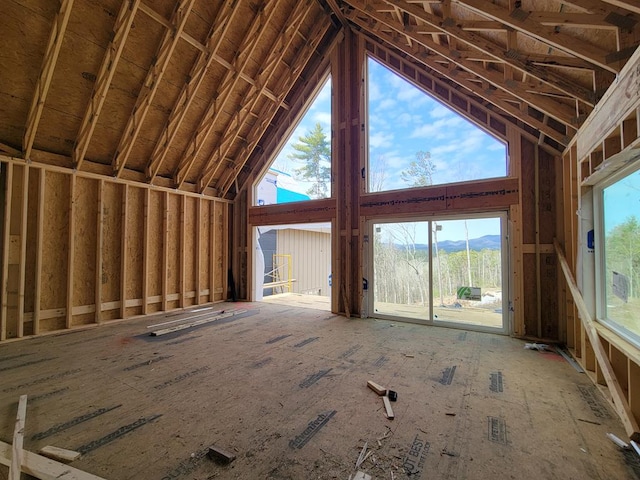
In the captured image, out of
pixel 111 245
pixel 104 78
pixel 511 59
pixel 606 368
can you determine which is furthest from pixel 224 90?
pixel 606 368

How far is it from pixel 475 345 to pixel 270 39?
7622 millimetres

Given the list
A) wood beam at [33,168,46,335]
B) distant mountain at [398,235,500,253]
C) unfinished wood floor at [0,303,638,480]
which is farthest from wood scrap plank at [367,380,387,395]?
wood beam at [33,168,46,335]

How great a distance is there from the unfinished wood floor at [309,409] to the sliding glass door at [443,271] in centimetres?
94

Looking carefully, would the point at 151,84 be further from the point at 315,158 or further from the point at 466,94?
the point at 466,94

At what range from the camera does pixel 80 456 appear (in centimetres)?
206

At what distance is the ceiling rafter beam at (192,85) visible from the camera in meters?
5.26

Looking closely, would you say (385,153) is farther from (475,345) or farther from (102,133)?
(102,133)

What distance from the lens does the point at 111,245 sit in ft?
20.4

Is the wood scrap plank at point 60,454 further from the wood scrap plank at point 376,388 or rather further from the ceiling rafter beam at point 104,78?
the ceiling rafter beam at point 104,78

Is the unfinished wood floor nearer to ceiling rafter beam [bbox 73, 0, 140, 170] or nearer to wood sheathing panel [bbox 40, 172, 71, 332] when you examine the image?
wood sheathing panel [bbox 40, 172, 71, 332]

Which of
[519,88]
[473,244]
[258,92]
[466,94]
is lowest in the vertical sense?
[473,244]

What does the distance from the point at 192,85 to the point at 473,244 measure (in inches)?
261

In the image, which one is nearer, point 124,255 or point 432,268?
point 432,268

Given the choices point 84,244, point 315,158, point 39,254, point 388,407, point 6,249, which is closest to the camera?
point 388,407
